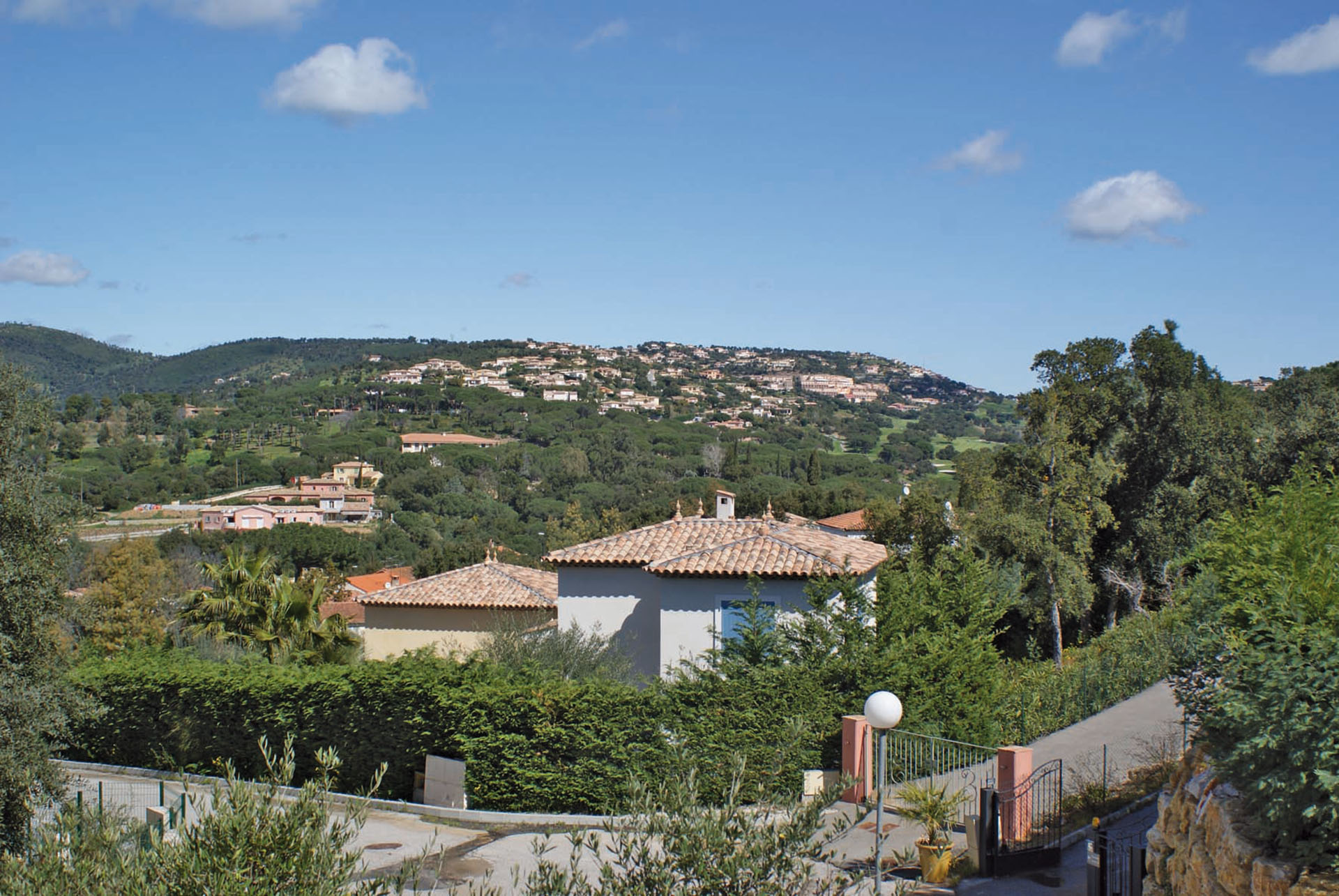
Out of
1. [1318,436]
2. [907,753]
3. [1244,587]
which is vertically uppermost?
[1318,436]

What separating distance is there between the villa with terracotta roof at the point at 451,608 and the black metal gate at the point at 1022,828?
15668 mm

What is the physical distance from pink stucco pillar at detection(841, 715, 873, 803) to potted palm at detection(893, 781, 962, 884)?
2.34 metres

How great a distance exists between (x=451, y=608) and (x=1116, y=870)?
21.0 m

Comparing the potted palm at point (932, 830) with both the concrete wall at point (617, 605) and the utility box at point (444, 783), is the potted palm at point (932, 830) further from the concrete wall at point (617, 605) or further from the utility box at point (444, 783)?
the concrete wall at point (617, 605)

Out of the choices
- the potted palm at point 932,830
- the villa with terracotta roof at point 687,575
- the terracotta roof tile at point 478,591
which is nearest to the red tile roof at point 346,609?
the terracotta roof tile at point 478,591

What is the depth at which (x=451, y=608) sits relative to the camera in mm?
28578

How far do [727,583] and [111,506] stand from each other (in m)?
90.9

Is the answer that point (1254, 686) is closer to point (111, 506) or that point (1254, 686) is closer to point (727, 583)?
point (727, 583)

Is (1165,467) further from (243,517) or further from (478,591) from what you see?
(243,517)

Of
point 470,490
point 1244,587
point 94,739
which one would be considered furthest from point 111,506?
point 1244,587

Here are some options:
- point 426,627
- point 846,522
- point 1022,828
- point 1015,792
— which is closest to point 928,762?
point 1022,828

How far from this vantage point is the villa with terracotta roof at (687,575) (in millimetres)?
21203

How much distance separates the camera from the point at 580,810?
16500 mm

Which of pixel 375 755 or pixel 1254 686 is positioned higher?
pixel 1254 686
